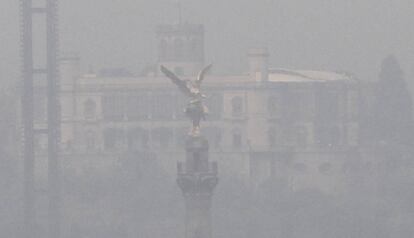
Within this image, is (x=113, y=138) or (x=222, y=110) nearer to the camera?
(x=113, y=138)

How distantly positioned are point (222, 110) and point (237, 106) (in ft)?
3.85

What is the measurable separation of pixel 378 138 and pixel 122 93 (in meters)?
19.8

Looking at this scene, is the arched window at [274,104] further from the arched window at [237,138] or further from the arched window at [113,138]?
the arched window at [113,138]

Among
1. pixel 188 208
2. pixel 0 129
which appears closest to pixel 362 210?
pixel 0 129

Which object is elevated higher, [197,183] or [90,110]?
[197,183]

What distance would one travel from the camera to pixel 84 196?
549 feet

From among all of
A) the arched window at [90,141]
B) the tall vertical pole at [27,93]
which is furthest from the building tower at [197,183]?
the arched window at [90,141]

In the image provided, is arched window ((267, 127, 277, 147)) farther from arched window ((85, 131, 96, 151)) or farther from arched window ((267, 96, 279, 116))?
arched window ((85, 131, 96, 151))

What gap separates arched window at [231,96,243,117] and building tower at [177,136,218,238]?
375 ft

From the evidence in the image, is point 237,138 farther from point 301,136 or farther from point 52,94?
point 52,94

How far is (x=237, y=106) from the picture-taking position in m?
198

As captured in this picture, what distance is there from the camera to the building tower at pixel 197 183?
82.3 meters

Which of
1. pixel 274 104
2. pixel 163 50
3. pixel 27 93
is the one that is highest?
pixel 163 50

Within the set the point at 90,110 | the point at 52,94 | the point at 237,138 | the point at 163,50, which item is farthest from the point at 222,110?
the point at 52,94
